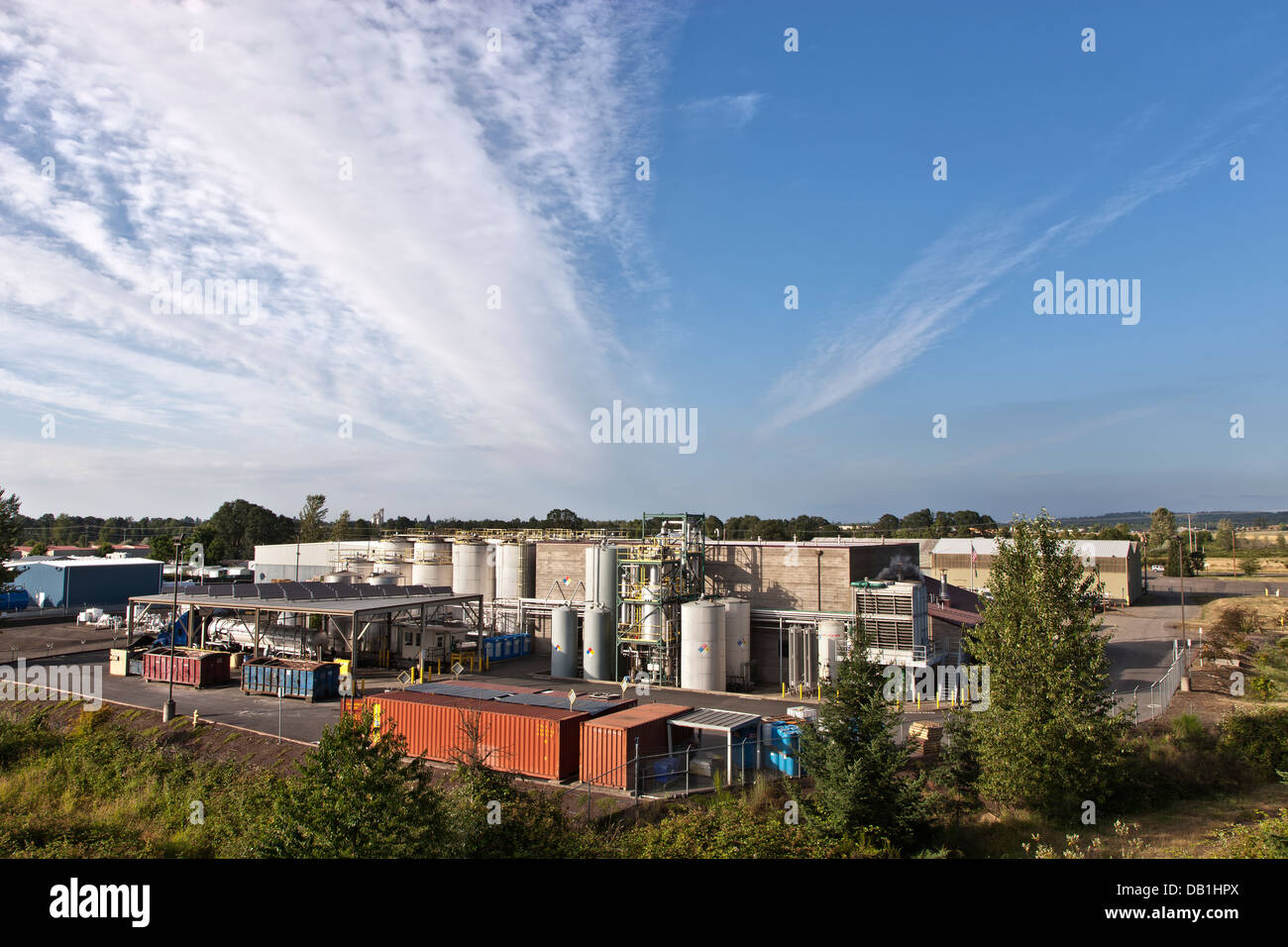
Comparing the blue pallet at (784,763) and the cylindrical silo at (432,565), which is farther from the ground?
the cylindrical silo at (432,565)

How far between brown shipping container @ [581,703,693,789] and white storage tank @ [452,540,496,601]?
32.3 m

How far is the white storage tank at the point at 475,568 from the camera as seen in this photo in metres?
54.8

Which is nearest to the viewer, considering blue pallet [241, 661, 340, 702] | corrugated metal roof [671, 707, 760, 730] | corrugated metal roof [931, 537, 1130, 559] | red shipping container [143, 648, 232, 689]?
corrugated metal roof [671, 707, 760, 730]

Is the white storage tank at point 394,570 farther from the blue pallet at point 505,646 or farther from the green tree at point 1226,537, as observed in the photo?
the green tree at point 1226,537

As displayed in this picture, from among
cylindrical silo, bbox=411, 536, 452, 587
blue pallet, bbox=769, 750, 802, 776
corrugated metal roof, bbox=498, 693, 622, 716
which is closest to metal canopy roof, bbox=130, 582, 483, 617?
cylindrical silo, bbox=411, 536, 452, 587

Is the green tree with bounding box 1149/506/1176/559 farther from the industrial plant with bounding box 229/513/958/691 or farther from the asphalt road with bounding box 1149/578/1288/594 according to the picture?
the industrial plant with bounding box 229/513/958/691

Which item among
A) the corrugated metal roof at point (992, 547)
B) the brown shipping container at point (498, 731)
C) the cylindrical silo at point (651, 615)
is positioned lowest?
the brown shipping container at point (498, 731)

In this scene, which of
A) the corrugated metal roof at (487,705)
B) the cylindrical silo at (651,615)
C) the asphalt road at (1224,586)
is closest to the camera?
the corrugated metal roof at (487,705)

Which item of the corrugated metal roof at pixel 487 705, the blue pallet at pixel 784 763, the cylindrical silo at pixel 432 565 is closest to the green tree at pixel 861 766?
the blue pallet at pixel 784 763

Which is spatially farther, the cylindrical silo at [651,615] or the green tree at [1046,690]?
the cylindrical silo at [651,615]

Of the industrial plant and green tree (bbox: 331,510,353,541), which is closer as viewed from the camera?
A: the industrial plant

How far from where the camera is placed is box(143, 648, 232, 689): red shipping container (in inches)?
1521

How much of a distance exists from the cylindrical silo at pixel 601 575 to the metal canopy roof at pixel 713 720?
66.6 ft

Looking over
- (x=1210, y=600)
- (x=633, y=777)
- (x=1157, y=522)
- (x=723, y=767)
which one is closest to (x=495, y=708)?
(x=633, y=777)
